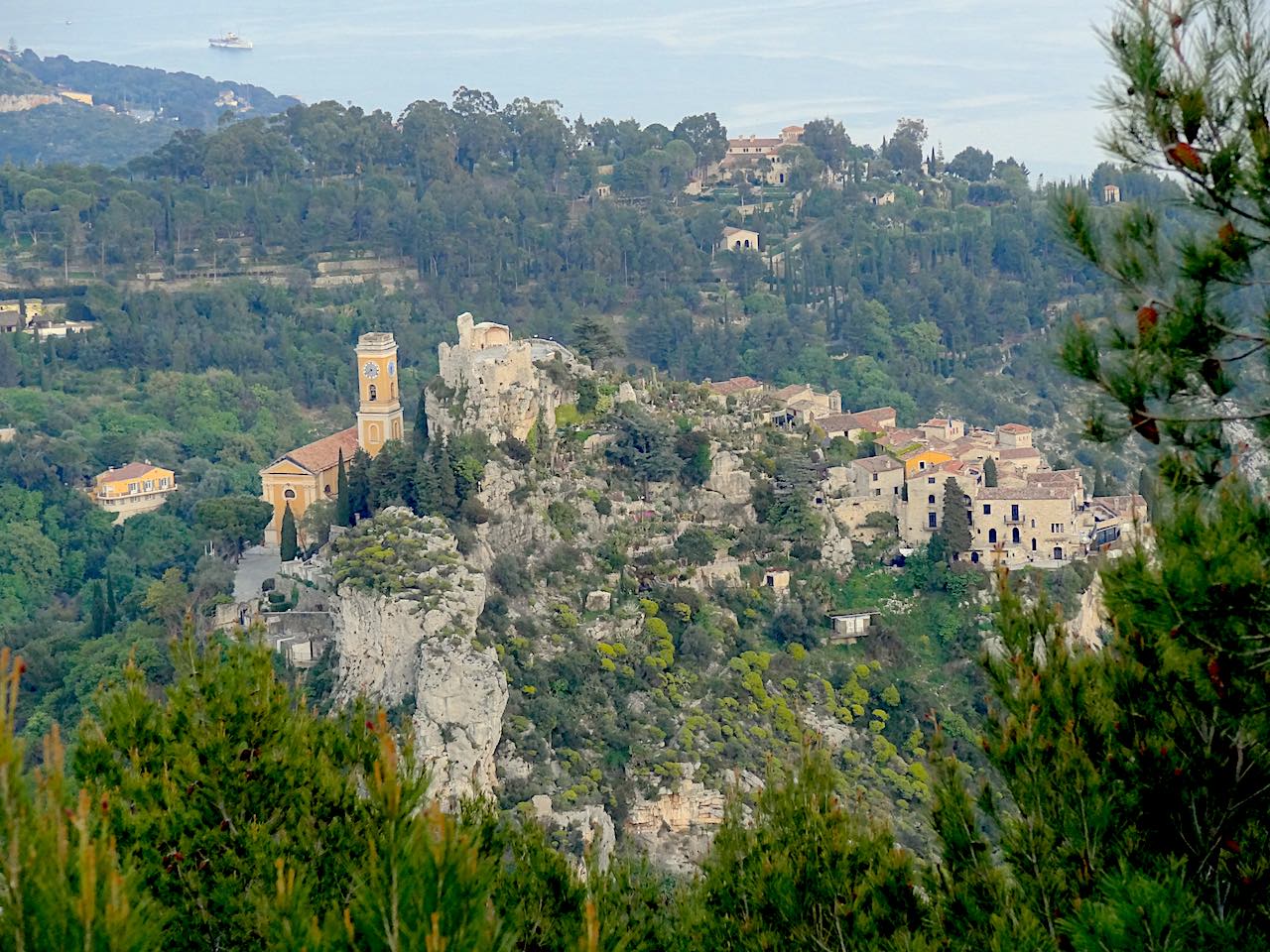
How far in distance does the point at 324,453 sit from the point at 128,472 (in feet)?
29.2

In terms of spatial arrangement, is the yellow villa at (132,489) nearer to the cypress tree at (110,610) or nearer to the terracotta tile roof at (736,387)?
the cypress tree at (110,610)

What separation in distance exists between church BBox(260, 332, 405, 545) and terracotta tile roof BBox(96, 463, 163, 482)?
8.12m

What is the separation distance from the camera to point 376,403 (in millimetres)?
32625

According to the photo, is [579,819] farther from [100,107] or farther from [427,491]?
[100,107]

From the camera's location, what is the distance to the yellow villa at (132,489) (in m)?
39.4

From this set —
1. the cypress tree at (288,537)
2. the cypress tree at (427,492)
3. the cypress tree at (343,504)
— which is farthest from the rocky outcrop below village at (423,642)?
the cypress tree at (288,537)

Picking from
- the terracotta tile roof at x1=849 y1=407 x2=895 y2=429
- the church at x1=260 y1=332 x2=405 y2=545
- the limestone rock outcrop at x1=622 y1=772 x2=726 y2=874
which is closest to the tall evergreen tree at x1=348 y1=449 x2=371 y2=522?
the church at x1=260 y1=332 x2=405 y2=545

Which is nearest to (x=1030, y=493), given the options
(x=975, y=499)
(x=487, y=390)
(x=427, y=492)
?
(x=975, y=499)

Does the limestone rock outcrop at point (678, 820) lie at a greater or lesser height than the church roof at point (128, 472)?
greater

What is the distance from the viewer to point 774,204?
62.1 meters

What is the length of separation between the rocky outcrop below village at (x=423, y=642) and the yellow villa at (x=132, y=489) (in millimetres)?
15110

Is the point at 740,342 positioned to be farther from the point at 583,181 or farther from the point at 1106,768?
the point at 1106,768

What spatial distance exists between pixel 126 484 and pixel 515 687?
58.1ft

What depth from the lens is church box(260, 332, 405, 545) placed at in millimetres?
32000
